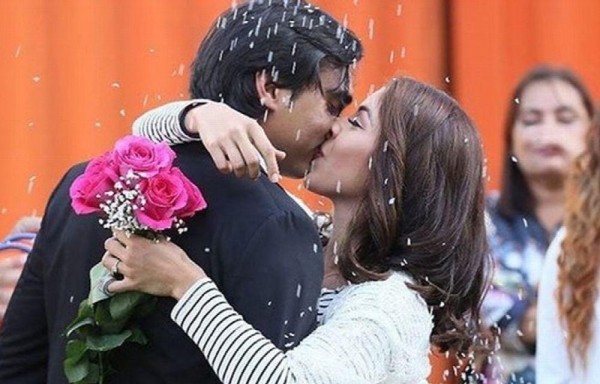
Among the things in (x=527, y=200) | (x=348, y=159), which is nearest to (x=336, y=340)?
(x=348, y=159)

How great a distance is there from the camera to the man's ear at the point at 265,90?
2.87 meters

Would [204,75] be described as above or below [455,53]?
above

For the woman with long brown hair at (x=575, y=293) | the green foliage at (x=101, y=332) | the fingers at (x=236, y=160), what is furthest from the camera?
the woman with long brown hair at (x=575, y=293)

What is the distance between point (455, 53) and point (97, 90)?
1236 mm

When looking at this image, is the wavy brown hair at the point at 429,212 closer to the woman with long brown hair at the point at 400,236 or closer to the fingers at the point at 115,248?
the woman with long brown hair at the point at 400,236

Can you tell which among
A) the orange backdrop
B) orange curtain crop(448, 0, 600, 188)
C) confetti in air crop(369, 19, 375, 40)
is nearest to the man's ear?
the orange backdrop

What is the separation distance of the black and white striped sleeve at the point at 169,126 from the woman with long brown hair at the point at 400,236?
37 cm

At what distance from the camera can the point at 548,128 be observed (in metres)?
4.96

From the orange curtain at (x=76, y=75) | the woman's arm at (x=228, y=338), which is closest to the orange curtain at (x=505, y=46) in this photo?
the orange curtain at (x=76, y=75)

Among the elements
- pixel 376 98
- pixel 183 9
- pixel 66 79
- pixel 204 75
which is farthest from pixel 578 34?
pixel 204 75

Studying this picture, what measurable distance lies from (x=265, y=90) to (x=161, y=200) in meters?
0.35

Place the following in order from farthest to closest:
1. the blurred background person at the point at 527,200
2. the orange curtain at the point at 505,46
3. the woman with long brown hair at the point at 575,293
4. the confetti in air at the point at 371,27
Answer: the orange curtain at the point at 505,46 < the confetti in air at the point at 371,27 < the blurred background person at the point at 527,200 < the woman with long brown hair at the point at 575,293

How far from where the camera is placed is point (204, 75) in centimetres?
292

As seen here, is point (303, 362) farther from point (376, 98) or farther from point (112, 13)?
point (112, 13)
